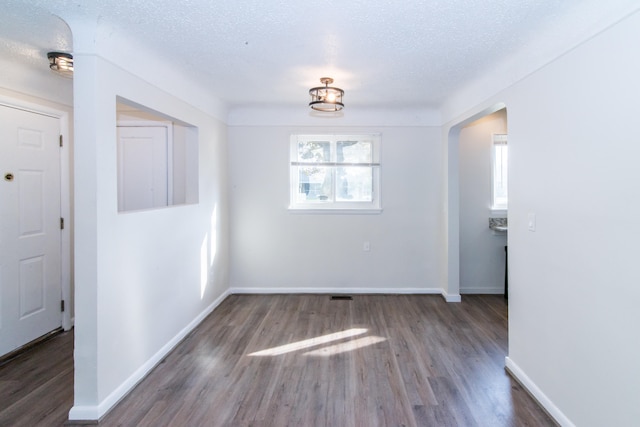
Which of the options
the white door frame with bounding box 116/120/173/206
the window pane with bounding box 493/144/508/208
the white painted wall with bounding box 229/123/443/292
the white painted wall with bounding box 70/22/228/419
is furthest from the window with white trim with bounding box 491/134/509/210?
the white door frame with bounding box 116/120/173/206

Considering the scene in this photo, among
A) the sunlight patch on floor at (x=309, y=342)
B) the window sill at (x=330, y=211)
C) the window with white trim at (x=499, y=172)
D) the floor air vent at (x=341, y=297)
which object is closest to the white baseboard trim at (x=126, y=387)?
the sunlight patch on floor at (x=309, y=342)

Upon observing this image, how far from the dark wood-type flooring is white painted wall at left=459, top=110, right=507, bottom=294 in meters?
0.85

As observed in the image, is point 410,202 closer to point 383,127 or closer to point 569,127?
point 383,127

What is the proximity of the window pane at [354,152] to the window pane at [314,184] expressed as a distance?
253 mm

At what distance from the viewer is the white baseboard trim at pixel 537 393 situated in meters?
2.03

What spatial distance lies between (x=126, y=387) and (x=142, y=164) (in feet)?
7.33

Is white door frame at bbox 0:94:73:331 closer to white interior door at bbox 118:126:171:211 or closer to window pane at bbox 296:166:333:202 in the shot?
white interior door at bbox 118:126:171:211

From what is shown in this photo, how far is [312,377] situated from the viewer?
2.60m

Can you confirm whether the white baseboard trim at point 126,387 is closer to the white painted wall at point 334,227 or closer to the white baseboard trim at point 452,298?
the white painted wall at point 334,227

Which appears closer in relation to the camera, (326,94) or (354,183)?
(326,94)

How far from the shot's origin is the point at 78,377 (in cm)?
211

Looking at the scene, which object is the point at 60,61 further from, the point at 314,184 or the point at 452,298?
the point at 452,298

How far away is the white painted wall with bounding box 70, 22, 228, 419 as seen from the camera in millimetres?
2090

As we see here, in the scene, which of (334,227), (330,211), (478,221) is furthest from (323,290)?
(478,221)
